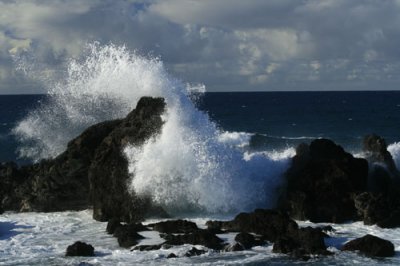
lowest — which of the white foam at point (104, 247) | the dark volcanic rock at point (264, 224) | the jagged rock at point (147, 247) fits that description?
the white foam at point (104, 247)

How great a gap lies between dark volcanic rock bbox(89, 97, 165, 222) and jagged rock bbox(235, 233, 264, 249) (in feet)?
19.2

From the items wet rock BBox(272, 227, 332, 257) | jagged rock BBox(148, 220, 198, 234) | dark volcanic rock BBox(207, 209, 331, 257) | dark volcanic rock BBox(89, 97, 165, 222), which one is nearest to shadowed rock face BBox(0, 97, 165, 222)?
dark volcanic rock BBox(89, 97, 165, 222)

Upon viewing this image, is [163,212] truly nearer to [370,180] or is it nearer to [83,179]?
[83,179]

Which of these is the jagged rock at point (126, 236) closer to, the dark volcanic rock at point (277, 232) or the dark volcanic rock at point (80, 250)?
the dark volcanic rock at point (80, 250)

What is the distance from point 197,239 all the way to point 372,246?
521 cm

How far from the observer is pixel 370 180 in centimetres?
2678

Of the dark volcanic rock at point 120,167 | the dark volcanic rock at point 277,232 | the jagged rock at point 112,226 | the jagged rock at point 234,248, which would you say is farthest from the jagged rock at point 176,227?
the dark volcanic rock at point 120,167

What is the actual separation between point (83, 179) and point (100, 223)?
3365 millimetres

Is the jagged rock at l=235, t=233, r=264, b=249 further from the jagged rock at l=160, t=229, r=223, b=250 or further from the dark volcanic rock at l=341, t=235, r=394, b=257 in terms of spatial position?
the dark volcanic rock at l=341, t=235, r=394, b=257

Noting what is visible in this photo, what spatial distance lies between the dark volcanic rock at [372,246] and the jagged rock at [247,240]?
2576mm

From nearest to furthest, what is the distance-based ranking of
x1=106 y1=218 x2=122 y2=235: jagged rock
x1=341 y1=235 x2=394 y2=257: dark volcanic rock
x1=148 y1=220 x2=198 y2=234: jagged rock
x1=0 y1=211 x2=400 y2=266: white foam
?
x1=0 y1=211 x2=400 y2=266: white foam → x1=341 y1=235 x2=394 y2=257: dark volcanic rock → x1=148 y1=220 x2=198 y2=234: jagged rock → x1=106 y1=218 x2=122 y2=235: jagged rock

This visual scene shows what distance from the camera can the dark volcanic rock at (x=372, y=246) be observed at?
56.7 feet

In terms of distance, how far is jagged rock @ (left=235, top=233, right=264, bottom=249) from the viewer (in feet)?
59.5

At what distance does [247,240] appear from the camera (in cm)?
1822
